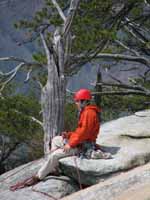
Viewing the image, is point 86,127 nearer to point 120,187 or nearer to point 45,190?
point 45,190

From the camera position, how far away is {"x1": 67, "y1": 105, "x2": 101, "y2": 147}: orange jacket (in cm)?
782

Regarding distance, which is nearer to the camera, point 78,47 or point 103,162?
point 103,162

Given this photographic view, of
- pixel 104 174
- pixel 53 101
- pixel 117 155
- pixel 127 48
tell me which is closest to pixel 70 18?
pixel 53 101

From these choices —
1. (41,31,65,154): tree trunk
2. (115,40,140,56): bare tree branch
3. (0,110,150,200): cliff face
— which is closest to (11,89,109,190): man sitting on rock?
(0,110,150,200): cliff face

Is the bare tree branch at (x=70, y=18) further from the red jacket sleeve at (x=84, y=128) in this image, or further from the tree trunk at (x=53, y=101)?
the red jacket sleeve at (x=84, y=128)

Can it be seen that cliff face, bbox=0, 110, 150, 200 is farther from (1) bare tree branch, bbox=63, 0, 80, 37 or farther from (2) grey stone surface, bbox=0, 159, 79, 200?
(1) bare tree branch, bbox=63, 0, 80, 37

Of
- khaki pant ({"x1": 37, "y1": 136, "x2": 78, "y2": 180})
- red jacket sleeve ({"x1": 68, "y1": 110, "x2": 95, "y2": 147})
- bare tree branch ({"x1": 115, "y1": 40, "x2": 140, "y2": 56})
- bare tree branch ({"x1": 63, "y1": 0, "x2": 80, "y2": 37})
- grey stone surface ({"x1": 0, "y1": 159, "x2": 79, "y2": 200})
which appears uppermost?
bare tree branch ({"x1": 63, "y1": 0, "x2": 80, "y2": 37})

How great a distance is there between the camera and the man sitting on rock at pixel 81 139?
7852 millimetres

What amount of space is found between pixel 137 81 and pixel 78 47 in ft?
18.6

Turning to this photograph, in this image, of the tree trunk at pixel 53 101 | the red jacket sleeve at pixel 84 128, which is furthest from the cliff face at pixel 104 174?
the tree trunk at pixel 53 101

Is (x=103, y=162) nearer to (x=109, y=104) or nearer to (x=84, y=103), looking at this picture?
(x=84, y=103)

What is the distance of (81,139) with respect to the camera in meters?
7.93

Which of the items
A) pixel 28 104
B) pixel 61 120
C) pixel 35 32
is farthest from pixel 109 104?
pixel 61 120

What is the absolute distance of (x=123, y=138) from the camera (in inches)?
350
